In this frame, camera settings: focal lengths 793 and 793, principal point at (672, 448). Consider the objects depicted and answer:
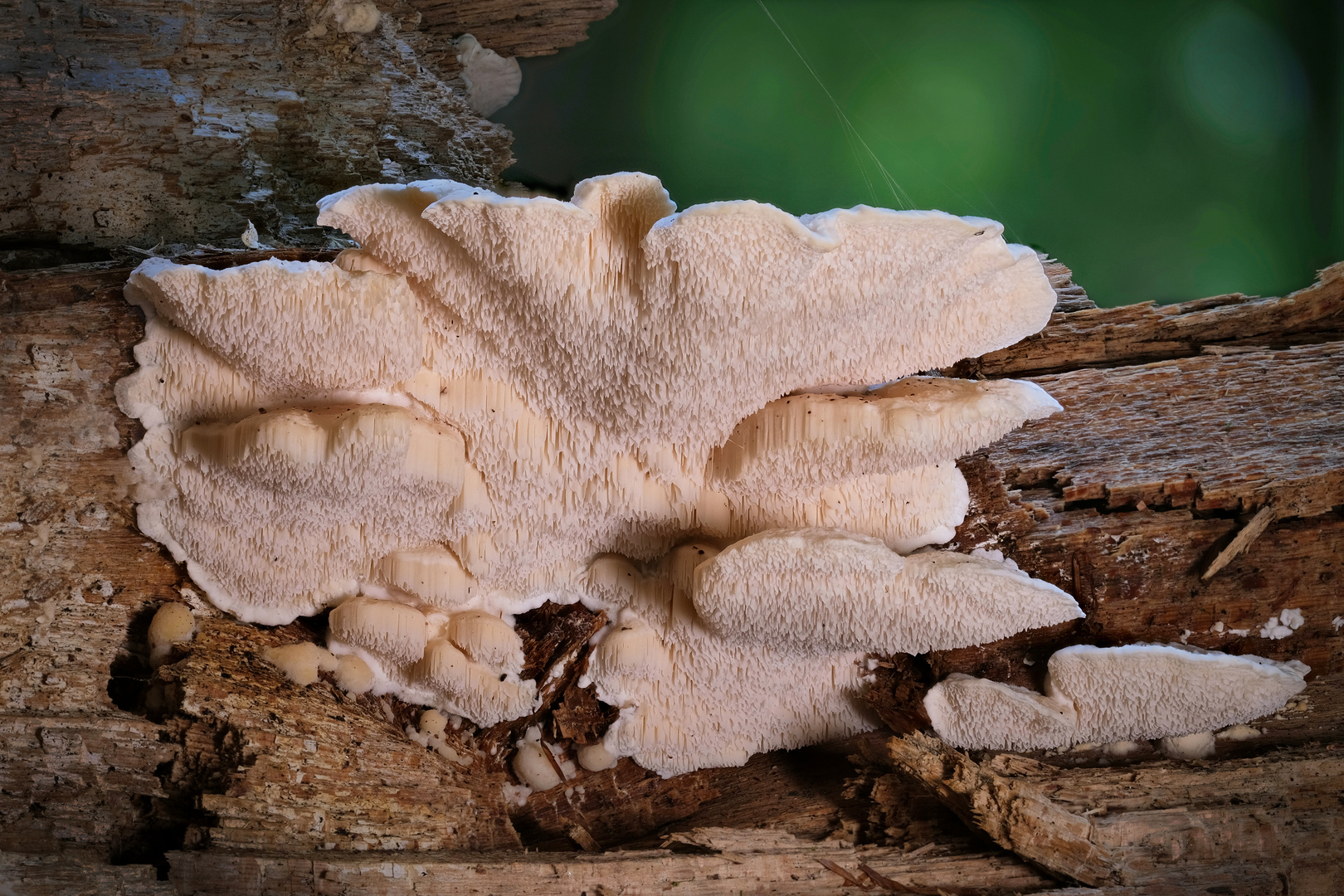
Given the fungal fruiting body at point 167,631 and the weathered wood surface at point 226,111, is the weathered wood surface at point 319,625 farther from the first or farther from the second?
the weathered wood surface at point 226,111

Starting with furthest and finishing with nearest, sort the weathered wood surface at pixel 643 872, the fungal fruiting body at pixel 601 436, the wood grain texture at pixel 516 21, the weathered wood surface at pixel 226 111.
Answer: the wood grain texture at pixel 516 21 < the weathered wood surface at pixel 226 111 < the weathered wood surface at pixel 643 872 < the fungal fruiting body at pixel 601 436

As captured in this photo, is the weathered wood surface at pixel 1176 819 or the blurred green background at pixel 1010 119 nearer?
the weathered wood surface at pixel 1176 819

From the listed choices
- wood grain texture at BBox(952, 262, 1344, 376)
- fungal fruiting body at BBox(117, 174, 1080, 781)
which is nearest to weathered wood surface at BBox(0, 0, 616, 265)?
fungal fruiting body at BBox(117, 174, 1080, 781)

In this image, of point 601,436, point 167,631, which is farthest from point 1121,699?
point 167,631

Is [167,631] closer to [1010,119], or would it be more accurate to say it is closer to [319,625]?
[319,625]

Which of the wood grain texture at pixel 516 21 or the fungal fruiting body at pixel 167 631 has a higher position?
the wood grain texture at pixel 516 21

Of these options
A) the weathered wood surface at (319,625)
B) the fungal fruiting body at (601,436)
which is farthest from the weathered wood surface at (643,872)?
the fungal fruiting body at (601,436)

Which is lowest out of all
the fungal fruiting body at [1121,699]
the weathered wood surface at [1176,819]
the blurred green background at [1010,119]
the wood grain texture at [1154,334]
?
the weathered wood surface at [1176,819]
